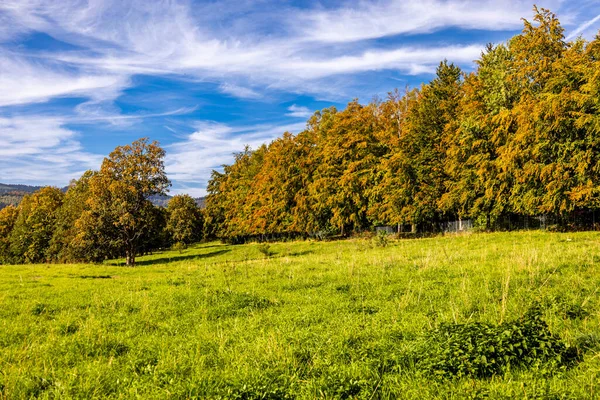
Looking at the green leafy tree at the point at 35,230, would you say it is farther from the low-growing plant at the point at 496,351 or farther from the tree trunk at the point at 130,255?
the low-growing plant at the point at 496,351

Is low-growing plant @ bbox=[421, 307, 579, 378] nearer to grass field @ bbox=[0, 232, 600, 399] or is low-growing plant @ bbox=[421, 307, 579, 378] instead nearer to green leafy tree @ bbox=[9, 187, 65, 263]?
grass field @ bbox=[0, 232, 600, 399]

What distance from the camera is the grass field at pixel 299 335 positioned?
5.70 metres

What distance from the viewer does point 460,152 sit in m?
38.1

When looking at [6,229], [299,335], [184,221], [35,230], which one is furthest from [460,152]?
[6,229]

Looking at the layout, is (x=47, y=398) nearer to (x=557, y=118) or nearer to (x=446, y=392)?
(x=446, y=392)

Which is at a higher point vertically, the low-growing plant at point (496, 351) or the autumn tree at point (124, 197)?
the autumn tree at point (124, 197)

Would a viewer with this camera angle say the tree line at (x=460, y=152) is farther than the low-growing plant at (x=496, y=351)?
Yes

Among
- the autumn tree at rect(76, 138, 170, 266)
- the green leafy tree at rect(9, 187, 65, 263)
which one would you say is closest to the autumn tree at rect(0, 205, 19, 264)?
the green leafy tree at rect(9, 187, 65, 263)

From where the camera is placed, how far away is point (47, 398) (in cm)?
599

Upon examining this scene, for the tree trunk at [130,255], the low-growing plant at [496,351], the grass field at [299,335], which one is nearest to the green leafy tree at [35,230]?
the tree trunk at [130,255]

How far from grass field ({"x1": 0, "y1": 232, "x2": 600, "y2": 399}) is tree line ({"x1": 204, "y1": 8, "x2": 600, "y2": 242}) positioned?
17.9m

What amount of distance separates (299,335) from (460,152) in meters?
34.9

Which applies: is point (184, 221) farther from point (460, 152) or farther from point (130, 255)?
point (460, 152)

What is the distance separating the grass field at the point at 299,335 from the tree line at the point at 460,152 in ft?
58.8
